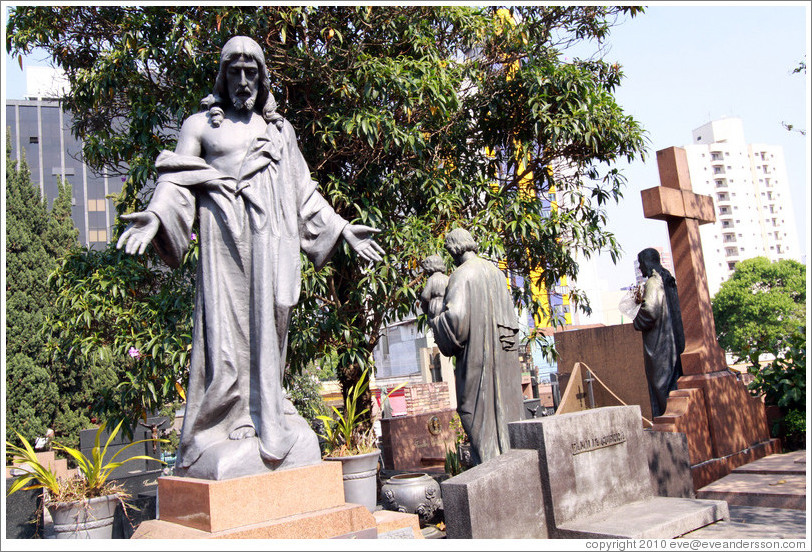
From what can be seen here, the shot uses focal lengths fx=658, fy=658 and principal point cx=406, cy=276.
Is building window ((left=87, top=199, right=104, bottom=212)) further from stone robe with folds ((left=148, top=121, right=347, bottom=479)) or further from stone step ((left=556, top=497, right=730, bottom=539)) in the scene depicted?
stone step ((left=556, top=497, right=730, bottom=539))

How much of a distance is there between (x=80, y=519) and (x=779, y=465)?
22.3ft

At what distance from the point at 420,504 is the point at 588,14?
712 cm

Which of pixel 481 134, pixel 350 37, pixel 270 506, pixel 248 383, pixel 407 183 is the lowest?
pixel 270 506

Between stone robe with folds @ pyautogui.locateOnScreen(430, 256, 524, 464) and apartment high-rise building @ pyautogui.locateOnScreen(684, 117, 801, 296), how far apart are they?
8382cm

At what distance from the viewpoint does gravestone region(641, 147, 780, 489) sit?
23.4ft

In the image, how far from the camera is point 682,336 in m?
8.58

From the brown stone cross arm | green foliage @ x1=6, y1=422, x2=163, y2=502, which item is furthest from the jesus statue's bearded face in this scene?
the brown stone cross arm

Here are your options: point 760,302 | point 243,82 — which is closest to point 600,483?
point 243,82

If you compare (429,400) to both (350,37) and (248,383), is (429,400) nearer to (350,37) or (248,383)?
(350,37)

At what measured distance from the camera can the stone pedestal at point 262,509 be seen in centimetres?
333

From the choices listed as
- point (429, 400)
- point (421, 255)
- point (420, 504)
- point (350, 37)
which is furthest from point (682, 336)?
point (429, 400)

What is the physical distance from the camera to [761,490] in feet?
19.5

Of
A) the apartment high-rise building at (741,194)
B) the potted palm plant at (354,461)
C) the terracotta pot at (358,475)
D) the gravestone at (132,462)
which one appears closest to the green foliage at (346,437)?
the potted palm plant at (354,461)

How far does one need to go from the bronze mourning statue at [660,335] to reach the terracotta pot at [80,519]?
20.5 ft
